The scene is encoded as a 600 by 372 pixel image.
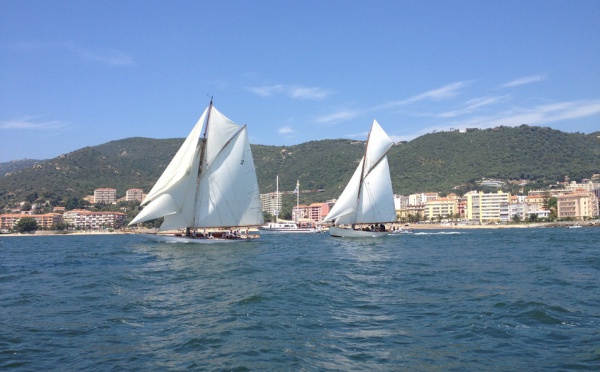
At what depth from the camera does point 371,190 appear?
5600 centimetres

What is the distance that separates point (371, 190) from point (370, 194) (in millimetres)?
515

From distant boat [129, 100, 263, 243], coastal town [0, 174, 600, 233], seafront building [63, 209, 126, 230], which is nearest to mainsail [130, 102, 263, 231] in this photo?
distant boat [129, 100, 263, 243]

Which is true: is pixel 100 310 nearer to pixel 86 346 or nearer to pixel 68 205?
pixel 86 346

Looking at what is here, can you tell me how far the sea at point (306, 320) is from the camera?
10.0m

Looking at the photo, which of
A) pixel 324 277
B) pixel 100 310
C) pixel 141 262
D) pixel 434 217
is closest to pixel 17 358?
pixel 100 310

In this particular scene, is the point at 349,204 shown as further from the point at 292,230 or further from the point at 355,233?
the point at 292,230

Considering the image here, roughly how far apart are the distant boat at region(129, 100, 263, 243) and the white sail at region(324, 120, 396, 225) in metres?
15.7

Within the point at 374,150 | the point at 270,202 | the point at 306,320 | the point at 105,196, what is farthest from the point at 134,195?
the point at 306,320

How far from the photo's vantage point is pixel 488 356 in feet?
33.1

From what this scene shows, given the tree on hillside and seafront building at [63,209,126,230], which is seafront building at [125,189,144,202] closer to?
seafront building at [63,209,126,230]

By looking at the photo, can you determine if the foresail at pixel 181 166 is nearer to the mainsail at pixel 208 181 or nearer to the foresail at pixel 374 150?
the mainsail at pixel 208 181

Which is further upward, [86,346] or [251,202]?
[251,202]

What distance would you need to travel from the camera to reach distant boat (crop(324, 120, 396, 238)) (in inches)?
2186

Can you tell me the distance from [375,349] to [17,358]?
23.0 ft
